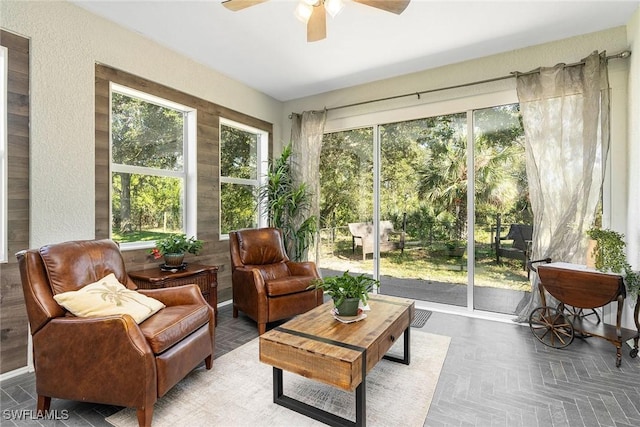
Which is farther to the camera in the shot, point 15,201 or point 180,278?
point 180,278

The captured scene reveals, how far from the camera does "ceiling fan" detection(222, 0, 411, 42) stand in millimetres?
1989

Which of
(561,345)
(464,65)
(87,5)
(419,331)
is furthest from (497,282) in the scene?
(87,5)

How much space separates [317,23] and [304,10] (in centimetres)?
15

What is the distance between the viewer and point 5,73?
2.21 m

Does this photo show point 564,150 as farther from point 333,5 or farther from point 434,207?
point 333,5

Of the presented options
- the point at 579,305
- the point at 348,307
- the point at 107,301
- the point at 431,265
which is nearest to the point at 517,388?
the point at 579,305

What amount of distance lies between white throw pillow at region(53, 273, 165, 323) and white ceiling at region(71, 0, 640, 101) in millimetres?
2227

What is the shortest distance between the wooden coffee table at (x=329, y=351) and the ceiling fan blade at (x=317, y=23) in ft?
6.58

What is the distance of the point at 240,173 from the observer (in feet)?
14.2

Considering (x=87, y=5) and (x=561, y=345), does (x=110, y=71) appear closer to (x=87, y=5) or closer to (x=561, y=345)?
(x=87, y=5)

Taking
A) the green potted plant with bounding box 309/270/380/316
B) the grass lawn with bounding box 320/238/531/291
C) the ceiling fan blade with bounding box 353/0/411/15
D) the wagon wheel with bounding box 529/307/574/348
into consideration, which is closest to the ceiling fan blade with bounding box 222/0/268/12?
the ceiling fan blade with bounding box 353/0/411/15

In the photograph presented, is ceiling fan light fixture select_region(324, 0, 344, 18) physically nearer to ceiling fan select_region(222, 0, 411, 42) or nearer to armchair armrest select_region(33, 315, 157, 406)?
ceiling fan select_region(222, 0, 411, 42)

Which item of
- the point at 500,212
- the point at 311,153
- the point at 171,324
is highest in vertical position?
the point at 311,153

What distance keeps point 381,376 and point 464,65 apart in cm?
332
